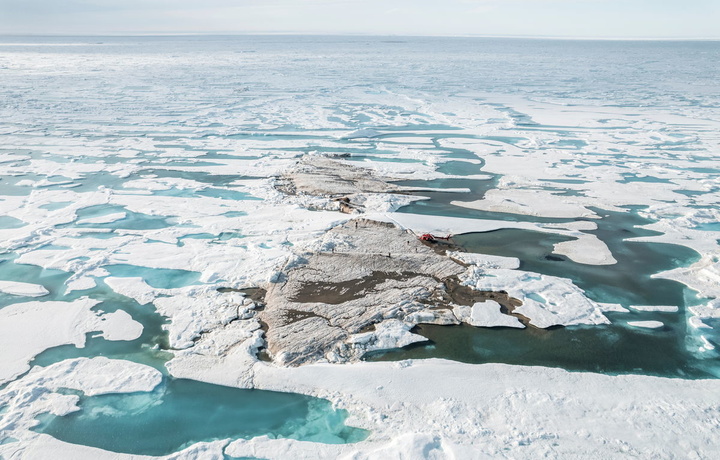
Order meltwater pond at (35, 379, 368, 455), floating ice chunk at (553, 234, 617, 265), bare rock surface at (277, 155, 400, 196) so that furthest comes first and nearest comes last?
bare rock surface at (277, 155, 400, 196) < floating ice chunk at (553, 234, 617, 265) < meltwater pond at (35, 379, 368, 455)

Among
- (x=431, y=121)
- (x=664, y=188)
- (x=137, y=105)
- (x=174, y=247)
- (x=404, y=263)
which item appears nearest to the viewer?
(x=404, y=263)

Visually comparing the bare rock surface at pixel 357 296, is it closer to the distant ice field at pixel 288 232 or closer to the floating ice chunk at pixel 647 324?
the distant ice field at pixel 288 232

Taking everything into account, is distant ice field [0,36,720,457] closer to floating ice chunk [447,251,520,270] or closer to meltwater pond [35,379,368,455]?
meltwater pond [35,379,368,455]

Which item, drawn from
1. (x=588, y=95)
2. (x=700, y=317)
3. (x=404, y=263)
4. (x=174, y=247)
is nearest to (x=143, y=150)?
(x=174, y=247)

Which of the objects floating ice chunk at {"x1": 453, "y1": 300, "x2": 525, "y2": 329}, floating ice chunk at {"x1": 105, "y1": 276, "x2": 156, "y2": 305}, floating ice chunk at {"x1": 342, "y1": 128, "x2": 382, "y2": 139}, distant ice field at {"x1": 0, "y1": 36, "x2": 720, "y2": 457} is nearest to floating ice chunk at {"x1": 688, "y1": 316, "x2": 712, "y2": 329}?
distant ice field at {"x1": 0, "y1": 36, "x2": 720, "y2": 457}

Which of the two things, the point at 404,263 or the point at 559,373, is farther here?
the point at 404,263

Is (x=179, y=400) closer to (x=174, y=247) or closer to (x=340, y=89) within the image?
(x=174, y=247)
